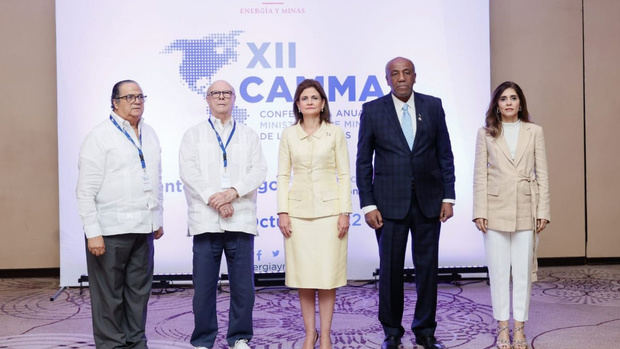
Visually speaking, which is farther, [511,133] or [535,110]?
[535,110]

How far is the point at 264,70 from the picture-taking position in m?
5.29

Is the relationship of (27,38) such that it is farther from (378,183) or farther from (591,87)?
(591,87)

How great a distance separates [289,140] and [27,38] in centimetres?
368

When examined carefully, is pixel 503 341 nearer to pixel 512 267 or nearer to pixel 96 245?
pixel 512 267

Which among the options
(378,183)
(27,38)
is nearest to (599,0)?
(378,183)

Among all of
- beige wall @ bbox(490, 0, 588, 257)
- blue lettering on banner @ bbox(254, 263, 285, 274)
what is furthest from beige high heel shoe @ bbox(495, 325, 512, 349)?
beige wall @ bbox(490, 0, 588, 257)

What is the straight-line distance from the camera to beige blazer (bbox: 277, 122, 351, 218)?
3223 millimetres

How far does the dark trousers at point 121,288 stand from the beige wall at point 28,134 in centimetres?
287

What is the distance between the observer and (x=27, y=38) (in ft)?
18.7

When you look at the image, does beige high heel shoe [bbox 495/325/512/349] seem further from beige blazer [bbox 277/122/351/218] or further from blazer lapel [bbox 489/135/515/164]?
beige blazer [bbox 277/122/351/218]

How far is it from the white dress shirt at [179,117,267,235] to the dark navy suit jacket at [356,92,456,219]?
25.8 inches

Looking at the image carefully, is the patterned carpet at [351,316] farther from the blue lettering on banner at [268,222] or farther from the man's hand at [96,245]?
the man's hand at [96,245]

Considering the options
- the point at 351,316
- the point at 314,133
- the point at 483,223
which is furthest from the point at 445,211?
the point at 351,316

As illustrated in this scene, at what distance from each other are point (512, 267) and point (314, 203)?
1.24m
